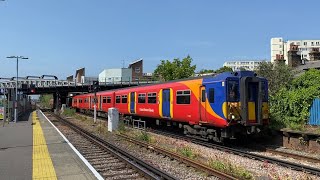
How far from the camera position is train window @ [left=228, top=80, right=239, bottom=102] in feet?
52.2

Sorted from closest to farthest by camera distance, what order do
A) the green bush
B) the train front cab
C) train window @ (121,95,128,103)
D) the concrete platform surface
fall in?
the concrete platform surface
the train front cab
the green bush
train window @ (121,95,128,103)

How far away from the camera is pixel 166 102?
71.7 feet

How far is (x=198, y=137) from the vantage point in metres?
18.6

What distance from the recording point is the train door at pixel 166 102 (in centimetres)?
2153

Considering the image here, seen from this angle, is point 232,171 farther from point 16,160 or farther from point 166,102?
point 166,102

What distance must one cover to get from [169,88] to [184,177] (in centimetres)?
1134

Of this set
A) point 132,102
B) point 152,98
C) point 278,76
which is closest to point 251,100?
point 152,98

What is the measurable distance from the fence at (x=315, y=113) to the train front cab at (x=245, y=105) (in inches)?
118

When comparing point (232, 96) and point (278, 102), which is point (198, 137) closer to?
point (232, 96)

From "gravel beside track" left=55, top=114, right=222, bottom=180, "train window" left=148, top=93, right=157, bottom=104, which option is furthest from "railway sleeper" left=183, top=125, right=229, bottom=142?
"train window" left=148, top=93, right=157, bottom=104

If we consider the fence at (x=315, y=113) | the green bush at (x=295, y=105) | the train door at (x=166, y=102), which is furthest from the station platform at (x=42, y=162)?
the fence at (x=315, y=113)

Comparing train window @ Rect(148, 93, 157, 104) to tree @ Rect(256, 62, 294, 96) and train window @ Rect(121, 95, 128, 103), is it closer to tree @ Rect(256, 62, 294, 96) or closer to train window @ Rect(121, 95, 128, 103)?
train window @ Rect(121, 95, 128, 103)

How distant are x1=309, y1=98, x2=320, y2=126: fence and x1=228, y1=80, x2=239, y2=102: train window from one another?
173 inches

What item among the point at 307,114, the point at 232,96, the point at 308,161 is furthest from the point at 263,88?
the point at 308,161
